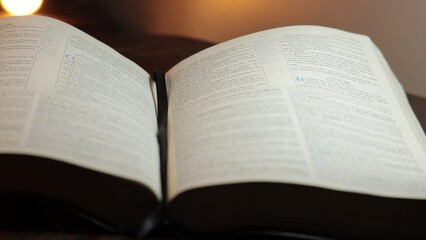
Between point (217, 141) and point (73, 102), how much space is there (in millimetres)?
135

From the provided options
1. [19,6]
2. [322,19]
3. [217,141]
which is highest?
[19,6]

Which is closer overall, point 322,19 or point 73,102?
point 73,102

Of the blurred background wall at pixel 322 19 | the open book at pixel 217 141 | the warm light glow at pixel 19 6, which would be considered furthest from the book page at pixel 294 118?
the warm light glow at pixel 19 6

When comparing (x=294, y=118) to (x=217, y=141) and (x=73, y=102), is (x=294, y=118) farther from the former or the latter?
(x=73, y=102)

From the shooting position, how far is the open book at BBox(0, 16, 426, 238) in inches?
19.0

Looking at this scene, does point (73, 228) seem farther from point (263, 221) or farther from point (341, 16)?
point (341, 16)

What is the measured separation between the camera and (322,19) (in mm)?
959

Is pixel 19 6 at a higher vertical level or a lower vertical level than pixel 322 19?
higher

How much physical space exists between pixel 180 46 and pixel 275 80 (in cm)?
28

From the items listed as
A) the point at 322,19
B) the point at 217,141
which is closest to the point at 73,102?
the point at 217,141

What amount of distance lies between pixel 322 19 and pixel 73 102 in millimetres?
539

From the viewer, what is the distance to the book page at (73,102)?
48cm

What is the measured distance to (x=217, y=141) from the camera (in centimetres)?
53

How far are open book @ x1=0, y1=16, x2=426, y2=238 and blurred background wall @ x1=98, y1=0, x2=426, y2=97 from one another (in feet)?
0.80
